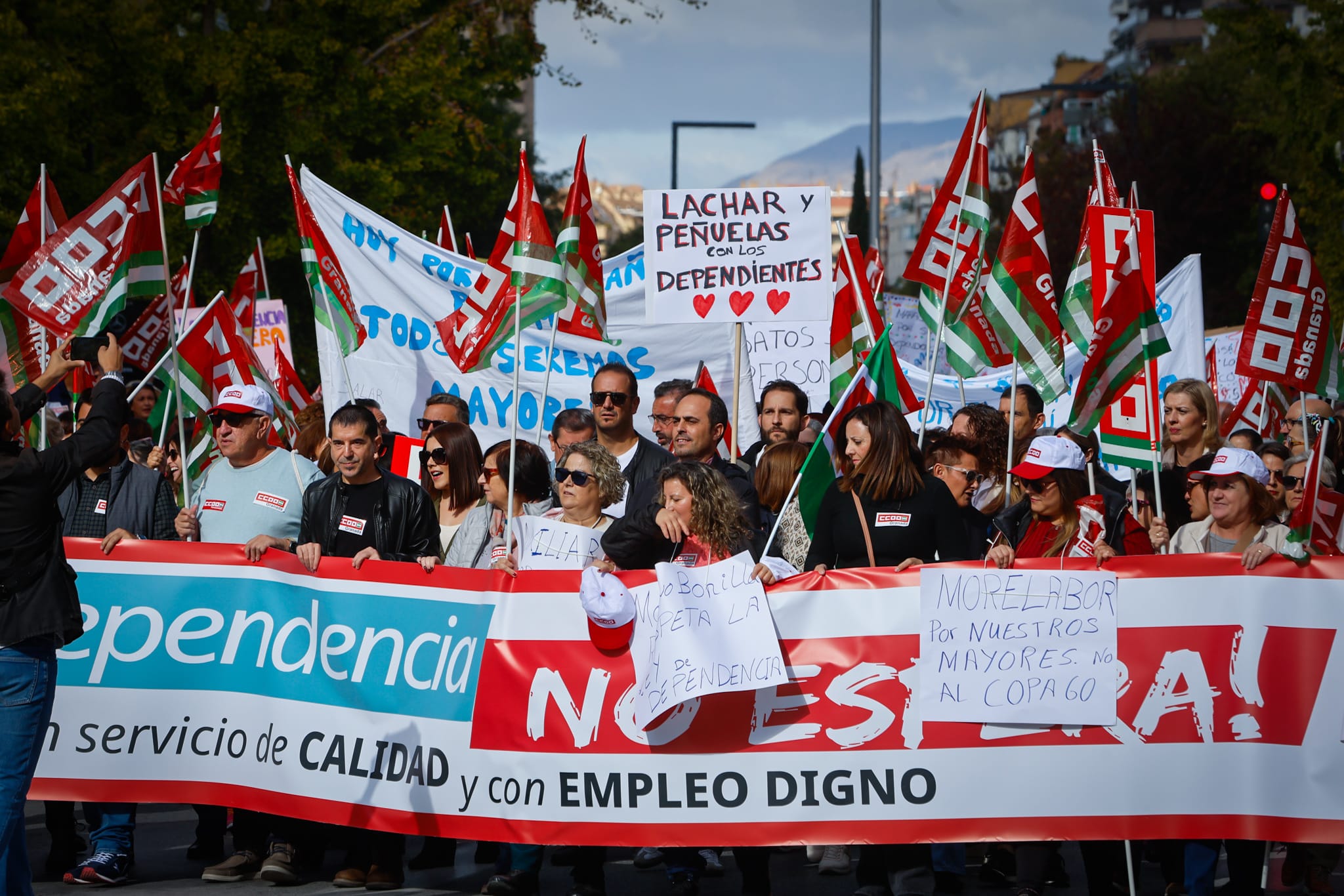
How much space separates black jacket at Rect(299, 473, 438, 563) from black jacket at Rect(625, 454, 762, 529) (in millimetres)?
887

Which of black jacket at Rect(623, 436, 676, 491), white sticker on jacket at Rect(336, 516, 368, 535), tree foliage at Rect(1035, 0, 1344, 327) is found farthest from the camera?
tree foliage at Rect(1035, 0, 1344, 327)

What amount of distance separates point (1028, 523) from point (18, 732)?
384 centimetres

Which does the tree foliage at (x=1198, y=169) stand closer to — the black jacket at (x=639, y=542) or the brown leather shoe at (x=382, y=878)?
the black jacket at (x=639, y=542)

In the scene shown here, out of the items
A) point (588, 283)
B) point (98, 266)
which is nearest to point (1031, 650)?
point (588, 283)

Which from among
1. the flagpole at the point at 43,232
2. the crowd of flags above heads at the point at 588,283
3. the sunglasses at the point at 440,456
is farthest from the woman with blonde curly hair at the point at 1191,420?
the flagpole at the point at 43,232

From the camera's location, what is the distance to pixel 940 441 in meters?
7.81

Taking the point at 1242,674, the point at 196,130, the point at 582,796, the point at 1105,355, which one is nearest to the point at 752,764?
the point at 582,796

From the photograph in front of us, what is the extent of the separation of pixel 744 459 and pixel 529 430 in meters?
2.68

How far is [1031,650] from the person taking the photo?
19.2 ft

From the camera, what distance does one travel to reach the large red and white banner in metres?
5.81

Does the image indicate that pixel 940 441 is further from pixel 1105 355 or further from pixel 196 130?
pixel 196 130

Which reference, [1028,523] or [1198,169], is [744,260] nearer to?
[1028,523]

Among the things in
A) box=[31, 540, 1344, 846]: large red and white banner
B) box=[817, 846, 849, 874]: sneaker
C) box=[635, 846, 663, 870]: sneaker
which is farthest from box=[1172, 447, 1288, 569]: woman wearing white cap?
box=[635, 846, 663, 870]: sneaker

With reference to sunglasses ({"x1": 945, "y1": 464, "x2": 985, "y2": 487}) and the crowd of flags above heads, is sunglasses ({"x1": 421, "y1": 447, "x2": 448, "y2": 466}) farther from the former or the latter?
sunglasses ({"x1": 945, "y1": 464, "x2": 985, "y2": 487})
